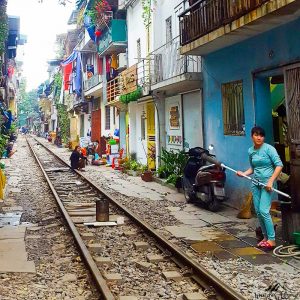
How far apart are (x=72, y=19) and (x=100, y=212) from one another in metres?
38.2

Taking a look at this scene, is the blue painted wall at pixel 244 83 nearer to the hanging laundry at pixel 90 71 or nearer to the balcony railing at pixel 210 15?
the balcony railing at pixel 210 15

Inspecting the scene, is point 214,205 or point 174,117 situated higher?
point 174,117

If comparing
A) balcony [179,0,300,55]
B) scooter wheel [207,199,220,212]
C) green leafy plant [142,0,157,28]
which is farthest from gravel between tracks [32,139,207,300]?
green leafy plant [142,0,157,28]

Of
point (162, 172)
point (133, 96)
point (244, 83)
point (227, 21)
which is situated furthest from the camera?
point (133, 96)

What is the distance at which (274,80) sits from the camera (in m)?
9.76

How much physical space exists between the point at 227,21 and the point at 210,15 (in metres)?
1.08

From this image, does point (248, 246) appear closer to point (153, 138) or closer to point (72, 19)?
point (153, 138)

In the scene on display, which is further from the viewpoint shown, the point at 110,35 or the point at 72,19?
the point at 72,19

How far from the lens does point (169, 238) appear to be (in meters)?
7.73

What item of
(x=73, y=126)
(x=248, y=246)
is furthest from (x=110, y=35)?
(x=73, y=126)

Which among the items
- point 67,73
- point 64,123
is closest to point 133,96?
point 67,73

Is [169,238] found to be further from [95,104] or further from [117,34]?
[95,104]

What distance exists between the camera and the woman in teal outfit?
6.59 m

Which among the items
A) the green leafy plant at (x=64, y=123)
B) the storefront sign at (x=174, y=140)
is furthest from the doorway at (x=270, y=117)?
the green leafy plant at (x=64, y=123)
